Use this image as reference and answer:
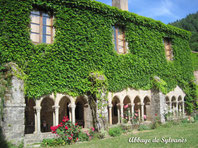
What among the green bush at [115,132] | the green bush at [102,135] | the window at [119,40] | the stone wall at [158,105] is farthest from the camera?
the stone wall at [158,105]

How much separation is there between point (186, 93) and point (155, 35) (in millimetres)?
5192

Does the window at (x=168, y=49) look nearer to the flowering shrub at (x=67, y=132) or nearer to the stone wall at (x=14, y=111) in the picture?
the flowering shrub at (x=67, y=132)

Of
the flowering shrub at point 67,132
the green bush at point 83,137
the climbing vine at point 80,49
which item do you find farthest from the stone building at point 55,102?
the green bush at point 83,137

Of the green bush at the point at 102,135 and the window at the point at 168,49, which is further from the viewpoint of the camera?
the window at the point at 168,49

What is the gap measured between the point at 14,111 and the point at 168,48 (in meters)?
11.5

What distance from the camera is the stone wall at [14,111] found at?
6802 mm

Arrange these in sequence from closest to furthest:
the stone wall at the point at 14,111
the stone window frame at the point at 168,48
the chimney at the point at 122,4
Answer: the stone wall at the point at 14,111, the chimney at the point at 122,4, the stone window frame at the point at 168,48

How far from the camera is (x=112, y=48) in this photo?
1043cm

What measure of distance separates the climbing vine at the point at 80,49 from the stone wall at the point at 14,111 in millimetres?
547

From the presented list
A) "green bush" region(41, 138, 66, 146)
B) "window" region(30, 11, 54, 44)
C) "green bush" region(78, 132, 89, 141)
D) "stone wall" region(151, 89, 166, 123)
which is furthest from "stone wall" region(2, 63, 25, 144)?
"stone wall" region(151, 89, 166, 123)

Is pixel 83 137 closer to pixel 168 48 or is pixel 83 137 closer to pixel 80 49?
pixel 80 49

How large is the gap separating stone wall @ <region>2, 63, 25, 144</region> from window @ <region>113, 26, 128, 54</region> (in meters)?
5.85

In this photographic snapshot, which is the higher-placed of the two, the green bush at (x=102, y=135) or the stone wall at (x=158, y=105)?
the stone wall at (x=158, y=105)

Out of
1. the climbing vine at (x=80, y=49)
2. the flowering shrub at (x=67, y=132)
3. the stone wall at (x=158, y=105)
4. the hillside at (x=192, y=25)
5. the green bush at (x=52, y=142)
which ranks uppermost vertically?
the hillside at (x=192, y=25)
